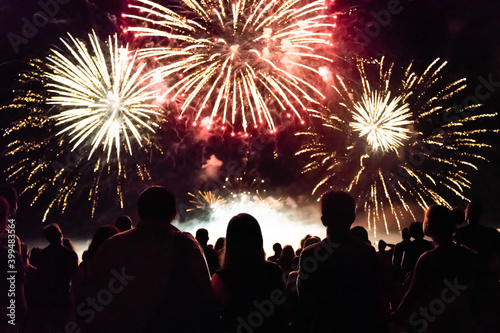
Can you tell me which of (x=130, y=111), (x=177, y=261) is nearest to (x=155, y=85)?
(x=130, y=111)

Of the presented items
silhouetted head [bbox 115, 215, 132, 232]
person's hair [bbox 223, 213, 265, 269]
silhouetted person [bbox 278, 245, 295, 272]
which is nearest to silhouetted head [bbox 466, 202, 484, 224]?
silhouetted person [bbox 278, 245, 295, 272]

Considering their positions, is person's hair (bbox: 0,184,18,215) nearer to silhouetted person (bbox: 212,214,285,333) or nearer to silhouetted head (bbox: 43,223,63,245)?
silhouetted head (bbox: 43,223,63,245)

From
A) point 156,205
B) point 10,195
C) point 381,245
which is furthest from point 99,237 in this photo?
point 381,245

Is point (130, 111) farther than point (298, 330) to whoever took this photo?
Yes

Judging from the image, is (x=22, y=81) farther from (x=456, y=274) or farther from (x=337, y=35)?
(x=456, y=274)

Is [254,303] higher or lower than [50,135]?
lower

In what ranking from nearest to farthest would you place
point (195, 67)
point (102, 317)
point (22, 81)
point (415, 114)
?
point (102, 317) → point (22, 81) → point (195, 67) → point (415, 114)

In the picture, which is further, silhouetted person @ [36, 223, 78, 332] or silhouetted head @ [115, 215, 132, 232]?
silhouetted person @ [36, 223, 78, 332]
